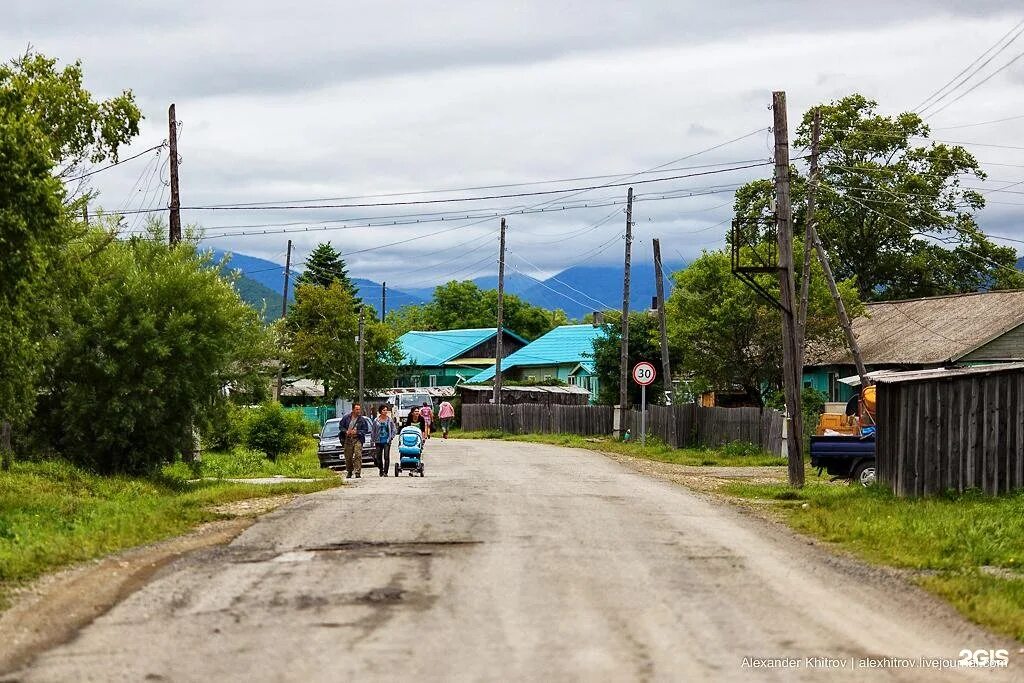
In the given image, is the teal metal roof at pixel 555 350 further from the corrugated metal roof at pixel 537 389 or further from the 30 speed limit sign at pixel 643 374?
the 30 speed limit sign at pixel 643 374

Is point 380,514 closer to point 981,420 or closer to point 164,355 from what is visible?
point 981,420

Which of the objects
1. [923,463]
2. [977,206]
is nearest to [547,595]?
[923,463]

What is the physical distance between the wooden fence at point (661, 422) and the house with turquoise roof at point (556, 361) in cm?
2134

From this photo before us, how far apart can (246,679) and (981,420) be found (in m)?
14.7

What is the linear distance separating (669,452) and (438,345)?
210 ft

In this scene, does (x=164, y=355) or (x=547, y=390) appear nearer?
(x=164, y=355)

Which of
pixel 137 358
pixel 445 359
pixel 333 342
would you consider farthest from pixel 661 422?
pixel 445 359

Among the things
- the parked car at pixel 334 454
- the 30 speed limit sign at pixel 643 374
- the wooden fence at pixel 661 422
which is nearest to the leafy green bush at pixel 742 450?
the wooden fence at pixel 661 422

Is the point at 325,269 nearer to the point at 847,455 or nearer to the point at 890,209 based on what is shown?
the point at 890,209

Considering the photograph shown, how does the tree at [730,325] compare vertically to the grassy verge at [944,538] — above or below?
above

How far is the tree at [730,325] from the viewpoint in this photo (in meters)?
51.0

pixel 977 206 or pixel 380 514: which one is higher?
pixel 977 206

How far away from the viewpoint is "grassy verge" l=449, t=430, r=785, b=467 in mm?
37344

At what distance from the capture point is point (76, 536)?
50.8ft
